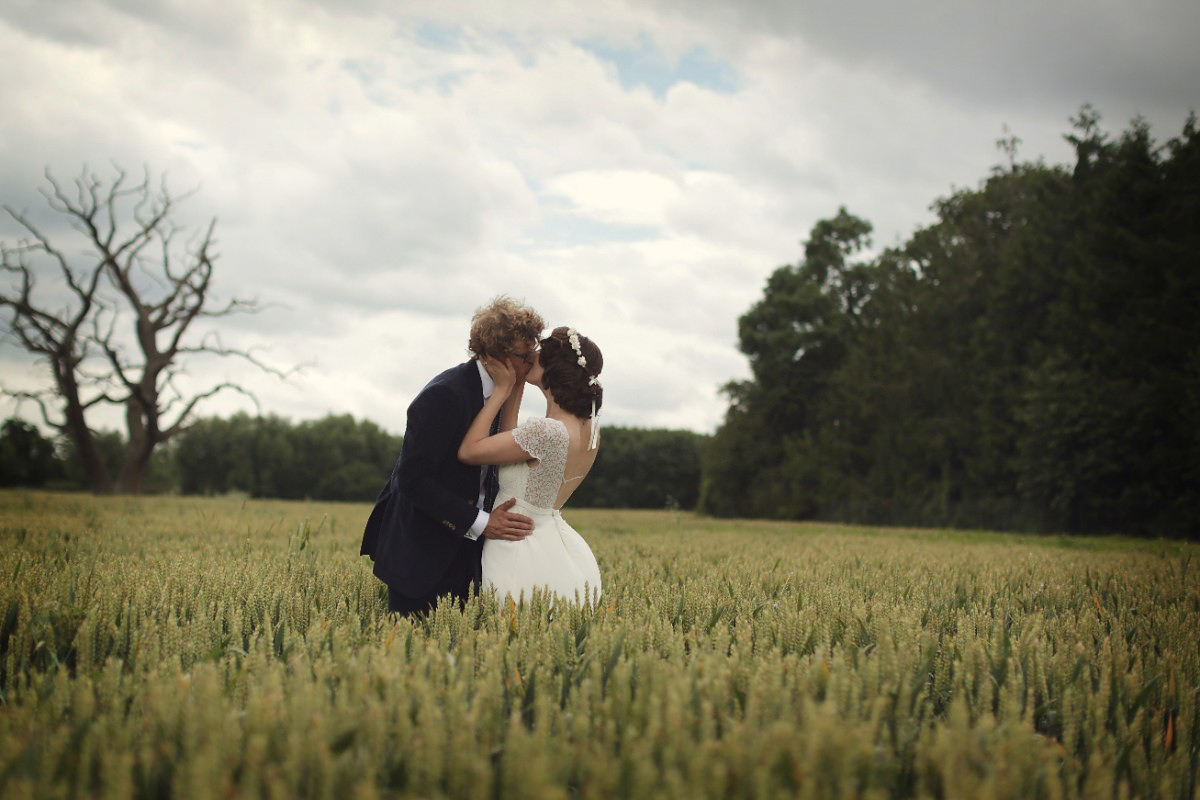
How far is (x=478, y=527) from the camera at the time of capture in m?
5.06

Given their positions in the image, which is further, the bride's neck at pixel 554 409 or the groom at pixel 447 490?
the bride's neck at pixel 554 409

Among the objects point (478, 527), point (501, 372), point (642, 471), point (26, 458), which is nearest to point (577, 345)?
point (501, 372)

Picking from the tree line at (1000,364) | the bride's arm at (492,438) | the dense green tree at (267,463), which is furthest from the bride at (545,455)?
the dense green tree at (267,463)

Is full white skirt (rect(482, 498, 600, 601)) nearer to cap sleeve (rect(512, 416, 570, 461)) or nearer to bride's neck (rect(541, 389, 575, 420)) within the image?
cap sleeve (rect(512, 416, 570, 461))

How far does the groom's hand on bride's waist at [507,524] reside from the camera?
200 inches

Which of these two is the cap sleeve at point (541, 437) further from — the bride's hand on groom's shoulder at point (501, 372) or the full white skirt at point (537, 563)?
the full white skirt at point (537, 563)

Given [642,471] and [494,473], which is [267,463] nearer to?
[642,471]

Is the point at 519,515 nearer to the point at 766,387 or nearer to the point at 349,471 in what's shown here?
the point at 766,387

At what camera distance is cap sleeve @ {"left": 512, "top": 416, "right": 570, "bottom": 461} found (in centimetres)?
498

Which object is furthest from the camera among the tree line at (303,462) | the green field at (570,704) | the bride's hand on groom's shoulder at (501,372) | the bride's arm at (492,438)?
the tree line at (303,462)

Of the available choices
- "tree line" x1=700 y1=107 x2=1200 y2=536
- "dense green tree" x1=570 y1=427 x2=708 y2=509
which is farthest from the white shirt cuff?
"dense green tree" x1=570 y1=427 x2=708 y2=509

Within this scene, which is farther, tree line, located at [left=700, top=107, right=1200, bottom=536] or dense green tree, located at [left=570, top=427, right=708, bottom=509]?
dense green tree, located at [left=570, top=427, right=708, bottom=509]

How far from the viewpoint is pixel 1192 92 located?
95.2 feet

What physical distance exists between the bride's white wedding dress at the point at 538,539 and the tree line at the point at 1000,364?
28127 mm
